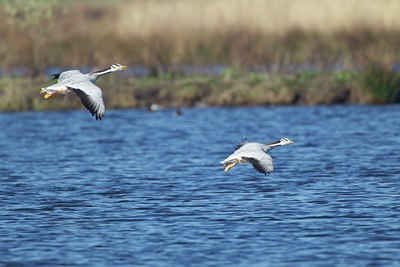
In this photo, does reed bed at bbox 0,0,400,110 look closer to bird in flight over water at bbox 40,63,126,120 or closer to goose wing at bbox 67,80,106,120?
bird in flight over water at bbox 40,63,126,120

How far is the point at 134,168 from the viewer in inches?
980

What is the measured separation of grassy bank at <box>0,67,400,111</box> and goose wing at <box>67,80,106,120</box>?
56.0ft

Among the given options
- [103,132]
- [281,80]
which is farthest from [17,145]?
[281,80]

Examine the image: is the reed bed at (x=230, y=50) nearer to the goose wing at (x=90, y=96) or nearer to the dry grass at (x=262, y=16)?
the dry grass at (x=262, y=16)

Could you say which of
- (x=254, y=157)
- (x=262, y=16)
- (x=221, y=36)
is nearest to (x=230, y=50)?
(x=221, y=36)

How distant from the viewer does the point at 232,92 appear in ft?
116

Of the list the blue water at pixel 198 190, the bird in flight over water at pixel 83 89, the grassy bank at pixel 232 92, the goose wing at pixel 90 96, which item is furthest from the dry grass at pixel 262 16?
the goose wing at pixel 90 96

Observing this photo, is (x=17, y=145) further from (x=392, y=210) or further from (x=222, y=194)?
(x=392, y=210)

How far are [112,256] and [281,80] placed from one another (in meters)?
20.8

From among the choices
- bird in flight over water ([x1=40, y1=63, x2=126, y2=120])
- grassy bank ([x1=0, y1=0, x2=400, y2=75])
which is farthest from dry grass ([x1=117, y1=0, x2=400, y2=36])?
bird in flight over water ([x1=40, y1=63, x2=126, y2=120])

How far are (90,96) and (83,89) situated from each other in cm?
32

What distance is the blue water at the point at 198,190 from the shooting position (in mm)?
15336

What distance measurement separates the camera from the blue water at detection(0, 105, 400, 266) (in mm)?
15336

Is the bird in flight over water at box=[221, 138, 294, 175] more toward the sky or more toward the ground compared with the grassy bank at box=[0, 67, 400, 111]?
more toward the ground
